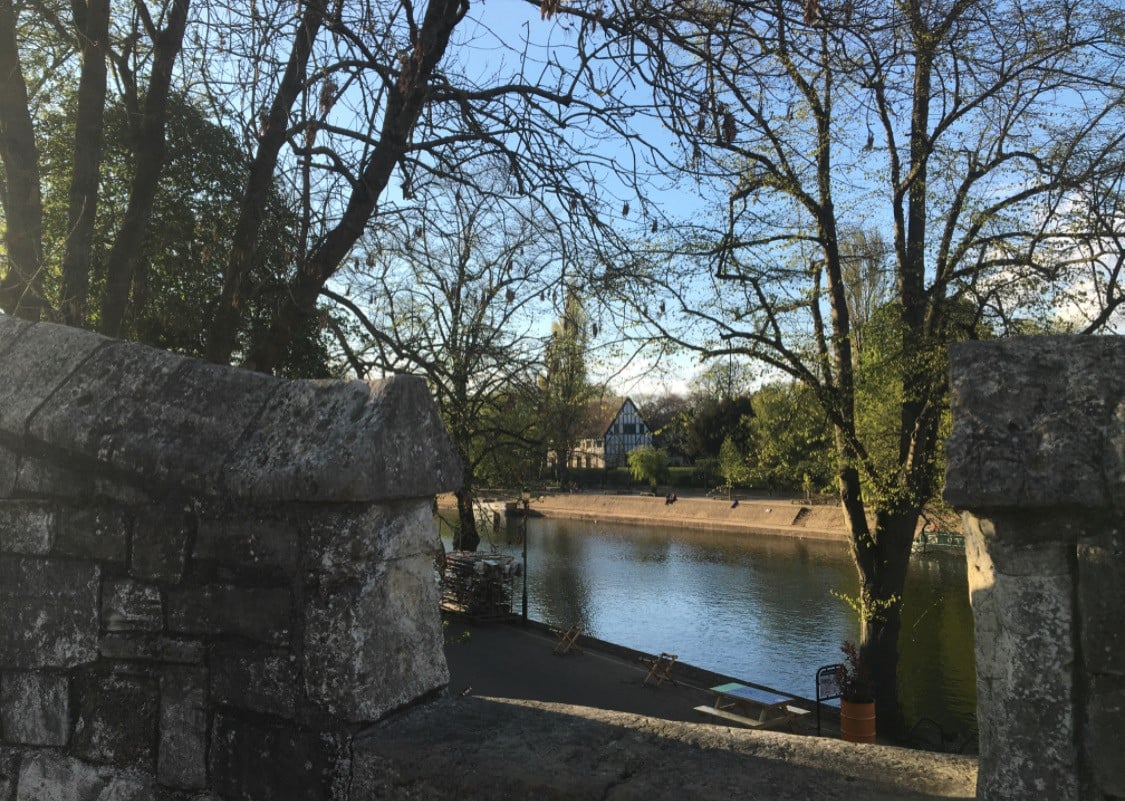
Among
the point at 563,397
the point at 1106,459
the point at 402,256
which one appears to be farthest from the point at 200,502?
the point at 563,397

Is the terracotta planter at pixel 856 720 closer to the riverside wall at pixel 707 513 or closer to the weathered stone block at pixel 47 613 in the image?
the weathered stone block at pixel 47 613

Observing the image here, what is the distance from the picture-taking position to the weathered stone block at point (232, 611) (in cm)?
196

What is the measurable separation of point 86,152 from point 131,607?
10.5 ft

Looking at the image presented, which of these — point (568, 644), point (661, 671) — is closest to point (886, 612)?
point (661, 671)

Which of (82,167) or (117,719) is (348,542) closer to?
(117,719)

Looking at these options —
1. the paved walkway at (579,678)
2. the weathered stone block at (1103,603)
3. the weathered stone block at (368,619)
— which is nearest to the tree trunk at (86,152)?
the weathered stone block at (368,619)

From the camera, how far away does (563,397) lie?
427 inches

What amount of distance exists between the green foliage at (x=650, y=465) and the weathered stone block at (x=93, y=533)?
47.1 meters

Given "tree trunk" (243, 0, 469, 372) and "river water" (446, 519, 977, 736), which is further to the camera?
"river water" (446, 519, 977, 736)

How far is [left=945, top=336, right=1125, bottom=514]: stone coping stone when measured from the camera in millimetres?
1474

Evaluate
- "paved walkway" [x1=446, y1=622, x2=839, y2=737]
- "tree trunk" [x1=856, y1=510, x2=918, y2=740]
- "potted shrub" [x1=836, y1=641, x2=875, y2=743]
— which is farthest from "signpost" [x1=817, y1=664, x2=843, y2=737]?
"tree trunk" [x1=856, y1=510, x2=918, y2=740]

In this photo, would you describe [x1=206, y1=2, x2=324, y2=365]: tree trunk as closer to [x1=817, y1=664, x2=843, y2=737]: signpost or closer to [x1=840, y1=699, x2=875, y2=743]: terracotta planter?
[x1=840, y1=699, x2=875, y2=743]: terracotta planter

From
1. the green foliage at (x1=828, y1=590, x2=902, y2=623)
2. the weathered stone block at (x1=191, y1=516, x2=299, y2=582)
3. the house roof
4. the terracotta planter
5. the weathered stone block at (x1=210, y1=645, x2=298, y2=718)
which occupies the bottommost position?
the terracotta planter

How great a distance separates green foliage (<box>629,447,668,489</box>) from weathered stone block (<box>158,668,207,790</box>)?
47164mm
